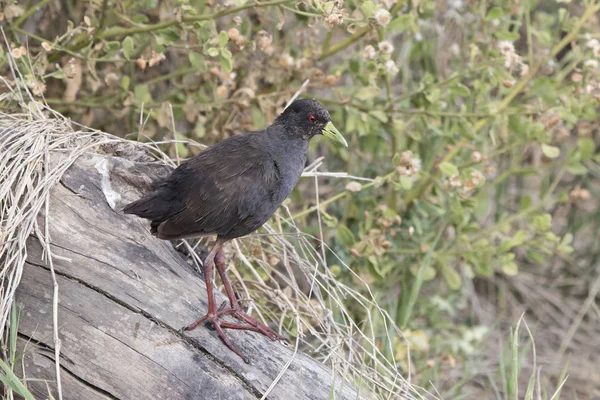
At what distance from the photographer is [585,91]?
3.52 metres

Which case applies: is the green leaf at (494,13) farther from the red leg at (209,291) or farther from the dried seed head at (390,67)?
the red leg at (209,291)

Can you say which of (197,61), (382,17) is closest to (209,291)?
(197,61)

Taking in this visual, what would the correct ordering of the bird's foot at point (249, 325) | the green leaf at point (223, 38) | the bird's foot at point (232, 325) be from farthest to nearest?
the green leaf at point (223, 38), the bird's foot at point (249, 325), the bird's foot at point (232, 325)

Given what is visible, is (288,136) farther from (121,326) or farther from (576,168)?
(576,168)

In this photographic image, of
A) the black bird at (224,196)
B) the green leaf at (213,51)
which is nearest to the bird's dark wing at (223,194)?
the black bird at (224,196)

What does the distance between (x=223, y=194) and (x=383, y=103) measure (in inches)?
54.9

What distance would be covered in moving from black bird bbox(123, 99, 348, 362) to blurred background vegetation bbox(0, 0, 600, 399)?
47cm

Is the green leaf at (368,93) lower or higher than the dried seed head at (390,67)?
A: lower

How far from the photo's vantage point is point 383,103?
3797 mm

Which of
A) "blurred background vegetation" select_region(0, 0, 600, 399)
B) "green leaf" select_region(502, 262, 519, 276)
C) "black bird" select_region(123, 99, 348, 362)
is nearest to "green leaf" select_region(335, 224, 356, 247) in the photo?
"blurred background vegetation" select_region(0, 0, 600, 399)

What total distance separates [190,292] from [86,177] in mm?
540

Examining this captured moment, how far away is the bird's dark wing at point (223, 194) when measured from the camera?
8.65 ft

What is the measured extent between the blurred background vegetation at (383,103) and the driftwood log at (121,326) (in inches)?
24.4

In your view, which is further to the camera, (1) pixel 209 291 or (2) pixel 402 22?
(2) pixel 402 22
